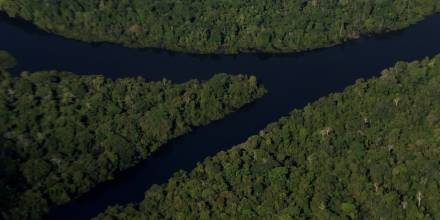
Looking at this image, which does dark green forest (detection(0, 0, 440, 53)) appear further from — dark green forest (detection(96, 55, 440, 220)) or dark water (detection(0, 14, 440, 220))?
dark green forest (detection(96, 55, 440, 220))

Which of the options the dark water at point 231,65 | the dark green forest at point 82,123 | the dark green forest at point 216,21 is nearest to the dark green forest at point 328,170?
the dark water at point 231,65

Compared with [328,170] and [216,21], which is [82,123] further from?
[216,21]

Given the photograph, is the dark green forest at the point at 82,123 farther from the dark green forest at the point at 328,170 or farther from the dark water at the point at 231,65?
the dark green forest at the point at 328,170

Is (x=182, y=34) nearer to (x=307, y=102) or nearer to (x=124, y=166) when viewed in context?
(x=307, y=102)

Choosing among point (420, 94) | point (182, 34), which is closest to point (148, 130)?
point (182, 34)

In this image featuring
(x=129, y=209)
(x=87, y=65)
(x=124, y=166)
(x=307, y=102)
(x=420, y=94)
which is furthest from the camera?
(x=87, y=65)

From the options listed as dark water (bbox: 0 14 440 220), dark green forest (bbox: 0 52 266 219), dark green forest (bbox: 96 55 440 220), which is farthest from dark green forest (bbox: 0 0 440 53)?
dark green forest (bbox: 96 55 440 220)
